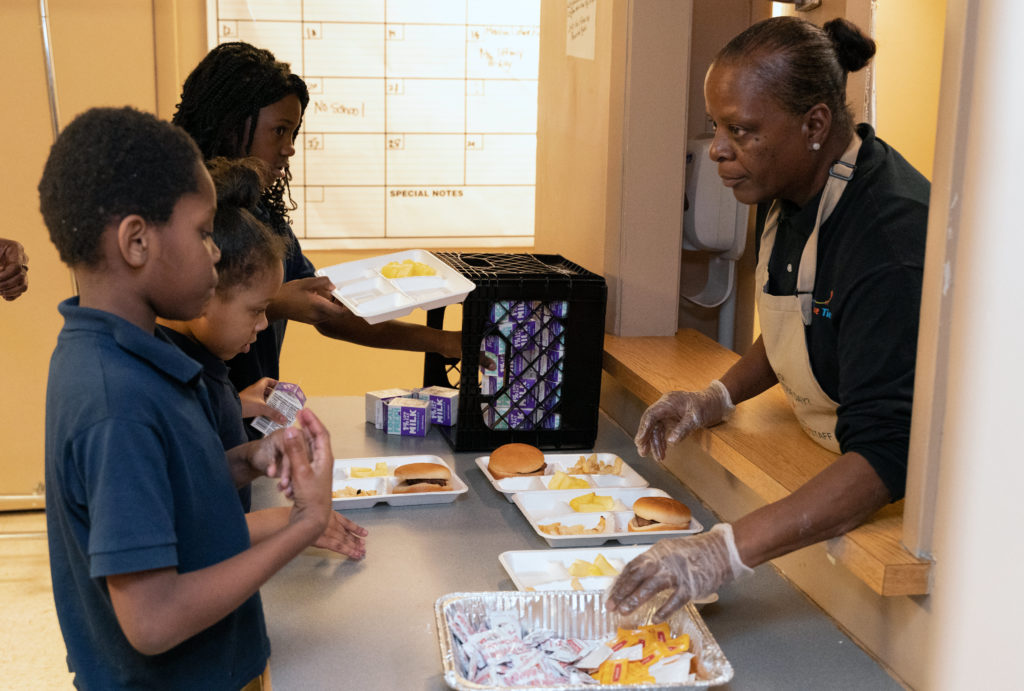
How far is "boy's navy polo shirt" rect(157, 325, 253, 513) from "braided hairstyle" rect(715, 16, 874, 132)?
2.49 feet

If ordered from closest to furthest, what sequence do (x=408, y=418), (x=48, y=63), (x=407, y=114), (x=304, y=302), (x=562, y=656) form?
(x=562, y=656), (x=304, y=302), (x=408, y=418), (x=48, y=63), (x=407, y=114)

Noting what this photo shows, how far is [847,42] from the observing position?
1303 mm

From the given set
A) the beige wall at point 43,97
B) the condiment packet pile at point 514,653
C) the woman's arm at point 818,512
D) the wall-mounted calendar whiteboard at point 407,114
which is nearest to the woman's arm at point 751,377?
the woman's arm at point 818,512

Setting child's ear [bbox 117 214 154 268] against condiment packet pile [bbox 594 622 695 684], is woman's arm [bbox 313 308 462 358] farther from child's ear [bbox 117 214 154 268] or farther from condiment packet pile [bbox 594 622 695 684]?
child's ear [bbox 117 214 154 268]

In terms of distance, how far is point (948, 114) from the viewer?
2.95ft

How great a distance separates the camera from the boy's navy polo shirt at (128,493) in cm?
82

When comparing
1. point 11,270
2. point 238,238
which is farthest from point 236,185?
point 11,270

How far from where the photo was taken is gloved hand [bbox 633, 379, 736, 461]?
152cm

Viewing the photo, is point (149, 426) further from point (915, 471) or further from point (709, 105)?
point (709, 105)

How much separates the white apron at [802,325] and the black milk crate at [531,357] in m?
0.39

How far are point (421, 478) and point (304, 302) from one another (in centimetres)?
38

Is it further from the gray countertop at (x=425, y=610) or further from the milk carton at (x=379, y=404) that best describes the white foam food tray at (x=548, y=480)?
the milk carton at (x=379, y=404)

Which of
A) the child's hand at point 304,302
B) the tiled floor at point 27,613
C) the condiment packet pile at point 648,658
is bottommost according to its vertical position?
the tiled floor at point 27,613

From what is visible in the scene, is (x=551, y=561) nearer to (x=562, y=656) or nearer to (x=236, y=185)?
(x=562, y=656)
